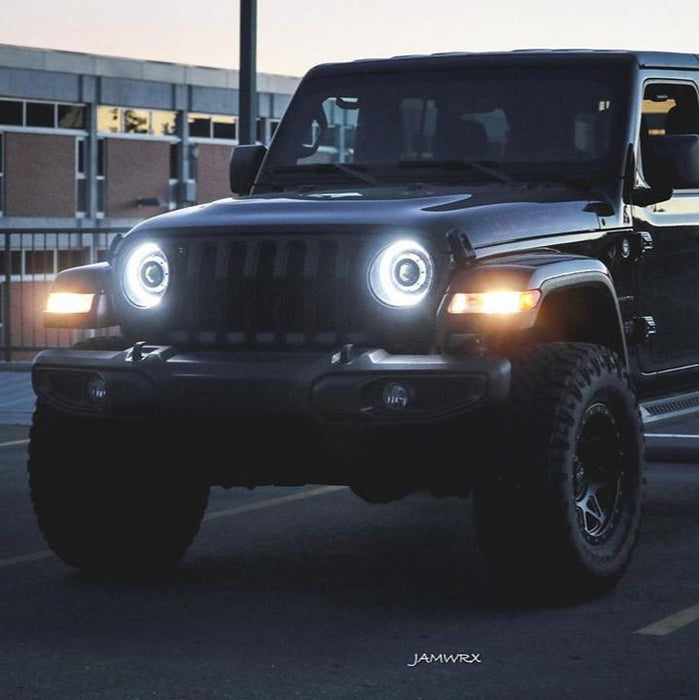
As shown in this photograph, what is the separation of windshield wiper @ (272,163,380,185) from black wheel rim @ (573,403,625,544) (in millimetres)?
1688

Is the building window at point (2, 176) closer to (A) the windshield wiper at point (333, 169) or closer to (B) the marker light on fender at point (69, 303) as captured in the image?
(A) the windshield wiper at point (333, 169)

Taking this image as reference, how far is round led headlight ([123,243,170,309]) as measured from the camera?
7773 millimetres

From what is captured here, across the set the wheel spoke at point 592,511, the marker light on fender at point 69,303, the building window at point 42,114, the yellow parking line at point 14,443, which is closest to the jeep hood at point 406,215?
the marker light on fender at point 69,303

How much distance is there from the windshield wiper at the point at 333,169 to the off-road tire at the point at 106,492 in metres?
1.57

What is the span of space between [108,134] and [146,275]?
2576 inches

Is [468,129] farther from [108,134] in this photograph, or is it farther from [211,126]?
[211,126]

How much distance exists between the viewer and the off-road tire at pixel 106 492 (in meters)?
7.85

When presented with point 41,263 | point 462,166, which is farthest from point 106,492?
point 41,263

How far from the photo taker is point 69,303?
803 centimetres

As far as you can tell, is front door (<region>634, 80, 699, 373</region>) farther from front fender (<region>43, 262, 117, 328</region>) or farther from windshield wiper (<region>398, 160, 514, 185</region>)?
front fender (<region>43, 262, 117, 328</region>)

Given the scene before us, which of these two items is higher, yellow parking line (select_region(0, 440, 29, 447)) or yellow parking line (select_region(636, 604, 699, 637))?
yellow parking line (select_region(636, 604, 699, 637))

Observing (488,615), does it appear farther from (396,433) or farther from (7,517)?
(7,517)

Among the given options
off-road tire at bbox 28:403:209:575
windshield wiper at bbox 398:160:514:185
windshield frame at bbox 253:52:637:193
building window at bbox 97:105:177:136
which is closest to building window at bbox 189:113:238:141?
building window at bbox 97:105:177:136

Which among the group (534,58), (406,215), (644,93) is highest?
(534,58)
